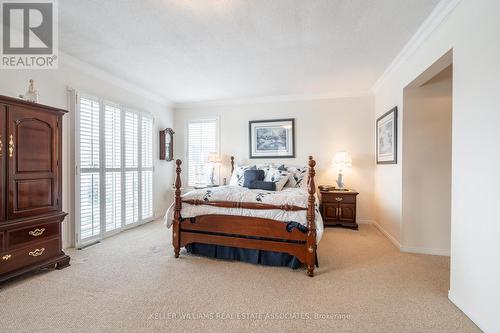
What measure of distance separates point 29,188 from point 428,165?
15.0ft

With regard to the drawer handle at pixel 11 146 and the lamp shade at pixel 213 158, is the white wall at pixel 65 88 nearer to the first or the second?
the drawer handle at pixel 11 146

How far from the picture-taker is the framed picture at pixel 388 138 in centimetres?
341

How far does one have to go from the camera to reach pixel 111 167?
382 cm

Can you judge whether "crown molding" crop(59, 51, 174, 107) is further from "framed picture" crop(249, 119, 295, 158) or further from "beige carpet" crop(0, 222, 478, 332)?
"beige carpet" crop(0, 222, 478, 332)

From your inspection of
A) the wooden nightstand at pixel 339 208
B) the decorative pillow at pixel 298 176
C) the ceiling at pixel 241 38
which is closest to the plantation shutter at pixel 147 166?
the ceiling at pixel 241 38

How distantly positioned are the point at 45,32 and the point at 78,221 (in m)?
2.31

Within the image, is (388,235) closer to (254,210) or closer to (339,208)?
(339,208)

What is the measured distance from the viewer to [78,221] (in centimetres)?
330

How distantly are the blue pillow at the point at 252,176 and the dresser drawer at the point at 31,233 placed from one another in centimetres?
251

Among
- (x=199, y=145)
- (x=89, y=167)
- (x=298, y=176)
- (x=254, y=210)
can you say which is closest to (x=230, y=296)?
(x=254, y=210)

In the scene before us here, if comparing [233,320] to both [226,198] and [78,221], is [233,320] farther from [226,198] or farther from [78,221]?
[78,221]

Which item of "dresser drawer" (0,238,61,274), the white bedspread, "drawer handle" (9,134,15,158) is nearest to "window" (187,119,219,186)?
the white bedspread

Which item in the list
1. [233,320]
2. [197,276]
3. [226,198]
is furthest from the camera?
[226,198]

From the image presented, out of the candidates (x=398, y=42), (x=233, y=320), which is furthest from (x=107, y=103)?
(x=398, y=42)
